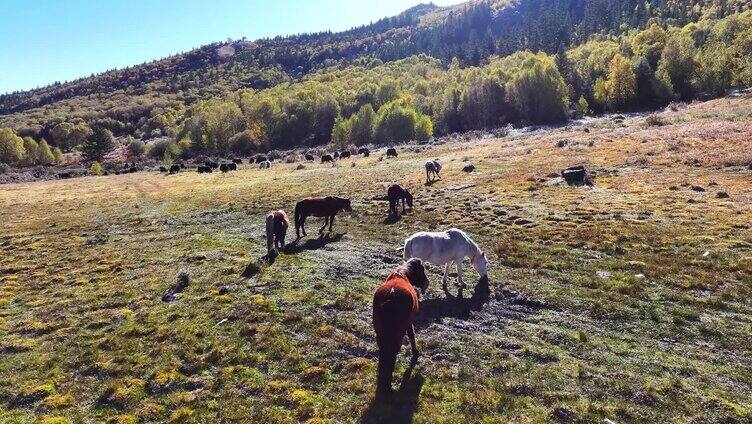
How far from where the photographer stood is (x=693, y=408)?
Answer: 28.2ft

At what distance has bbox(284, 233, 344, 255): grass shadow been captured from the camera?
21.1 m

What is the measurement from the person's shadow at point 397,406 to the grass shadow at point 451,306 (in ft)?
9.66

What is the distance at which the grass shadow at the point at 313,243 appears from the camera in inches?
831

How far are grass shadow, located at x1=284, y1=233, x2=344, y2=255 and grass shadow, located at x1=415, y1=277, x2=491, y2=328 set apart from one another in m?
8.45

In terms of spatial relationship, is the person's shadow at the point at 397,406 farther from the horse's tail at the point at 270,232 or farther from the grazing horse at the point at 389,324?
the horse's tail at the point at 270,232

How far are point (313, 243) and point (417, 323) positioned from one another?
411 inches

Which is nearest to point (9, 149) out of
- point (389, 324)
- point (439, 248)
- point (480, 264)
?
point (439, 248)

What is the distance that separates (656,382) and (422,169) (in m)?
39.0

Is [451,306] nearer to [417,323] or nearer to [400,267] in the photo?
[417,323]

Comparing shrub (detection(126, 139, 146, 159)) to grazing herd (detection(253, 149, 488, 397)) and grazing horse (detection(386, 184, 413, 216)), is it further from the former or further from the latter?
grazing herd (detection(253, 149, 488, 397))

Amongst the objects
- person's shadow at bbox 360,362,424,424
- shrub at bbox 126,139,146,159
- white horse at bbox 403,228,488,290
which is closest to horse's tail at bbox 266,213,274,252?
white horse at bbox 403,228,488,290

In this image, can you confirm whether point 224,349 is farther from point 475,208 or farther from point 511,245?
point 475,208

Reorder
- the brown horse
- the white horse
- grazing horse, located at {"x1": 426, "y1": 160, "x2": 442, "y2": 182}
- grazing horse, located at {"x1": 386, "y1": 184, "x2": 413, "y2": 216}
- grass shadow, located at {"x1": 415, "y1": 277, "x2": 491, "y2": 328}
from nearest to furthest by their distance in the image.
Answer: grass shadow, located at {"x1": 415, "y1": 277, "x2": 491, "y2": 328} < the white horse < the brown horse < grazing horse, located at {"x1": 386, "y1": 184, "x2": 413, "y2": 216} < grazing horse, located at {"x1": 426, "y1": 160, "x2": 442, "y2": 182}

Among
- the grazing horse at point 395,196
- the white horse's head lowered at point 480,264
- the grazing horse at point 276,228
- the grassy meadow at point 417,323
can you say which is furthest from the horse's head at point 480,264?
the grazing horse at point 395,196
